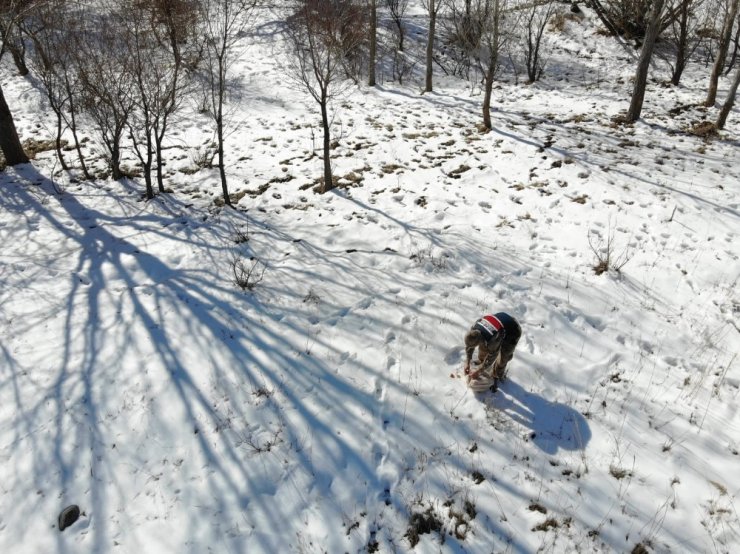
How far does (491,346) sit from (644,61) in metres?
12.8

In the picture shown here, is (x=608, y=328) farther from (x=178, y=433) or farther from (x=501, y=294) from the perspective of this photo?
(x=178, y=433)

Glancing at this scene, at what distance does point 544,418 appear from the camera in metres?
4.88

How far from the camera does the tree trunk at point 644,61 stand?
11.7m

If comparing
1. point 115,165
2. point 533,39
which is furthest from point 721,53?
point 115,165

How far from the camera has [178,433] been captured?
15.9 ft

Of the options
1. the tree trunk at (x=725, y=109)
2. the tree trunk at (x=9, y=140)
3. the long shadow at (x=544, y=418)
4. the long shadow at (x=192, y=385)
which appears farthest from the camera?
the tree trunk at (x=9, y=140)

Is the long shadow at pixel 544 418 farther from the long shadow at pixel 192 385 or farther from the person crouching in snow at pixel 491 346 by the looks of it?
the long shadow at pixel 192 385

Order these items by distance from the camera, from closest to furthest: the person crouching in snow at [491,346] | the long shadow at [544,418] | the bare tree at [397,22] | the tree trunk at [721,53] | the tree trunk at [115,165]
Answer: the long shadow at [544,418], the person crouching in snow at [491,346], the tree trunk at [115,165], the tree trunk at [721,53], the bare tree at [397,22]

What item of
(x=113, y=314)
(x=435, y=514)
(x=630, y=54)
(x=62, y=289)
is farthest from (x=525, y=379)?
(x=630, y=54)

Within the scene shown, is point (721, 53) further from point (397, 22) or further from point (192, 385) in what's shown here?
point (192, 385)

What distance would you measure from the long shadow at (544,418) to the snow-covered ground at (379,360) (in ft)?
0.09

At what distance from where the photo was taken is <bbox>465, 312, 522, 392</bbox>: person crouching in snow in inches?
189

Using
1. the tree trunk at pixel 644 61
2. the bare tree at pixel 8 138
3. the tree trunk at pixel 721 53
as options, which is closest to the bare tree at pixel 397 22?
the tree trunk at pixel 644 61

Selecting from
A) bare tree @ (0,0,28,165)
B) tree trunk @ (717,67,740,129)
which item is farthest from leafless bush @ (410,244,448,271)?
bare tree @ (0,0,28,165)
